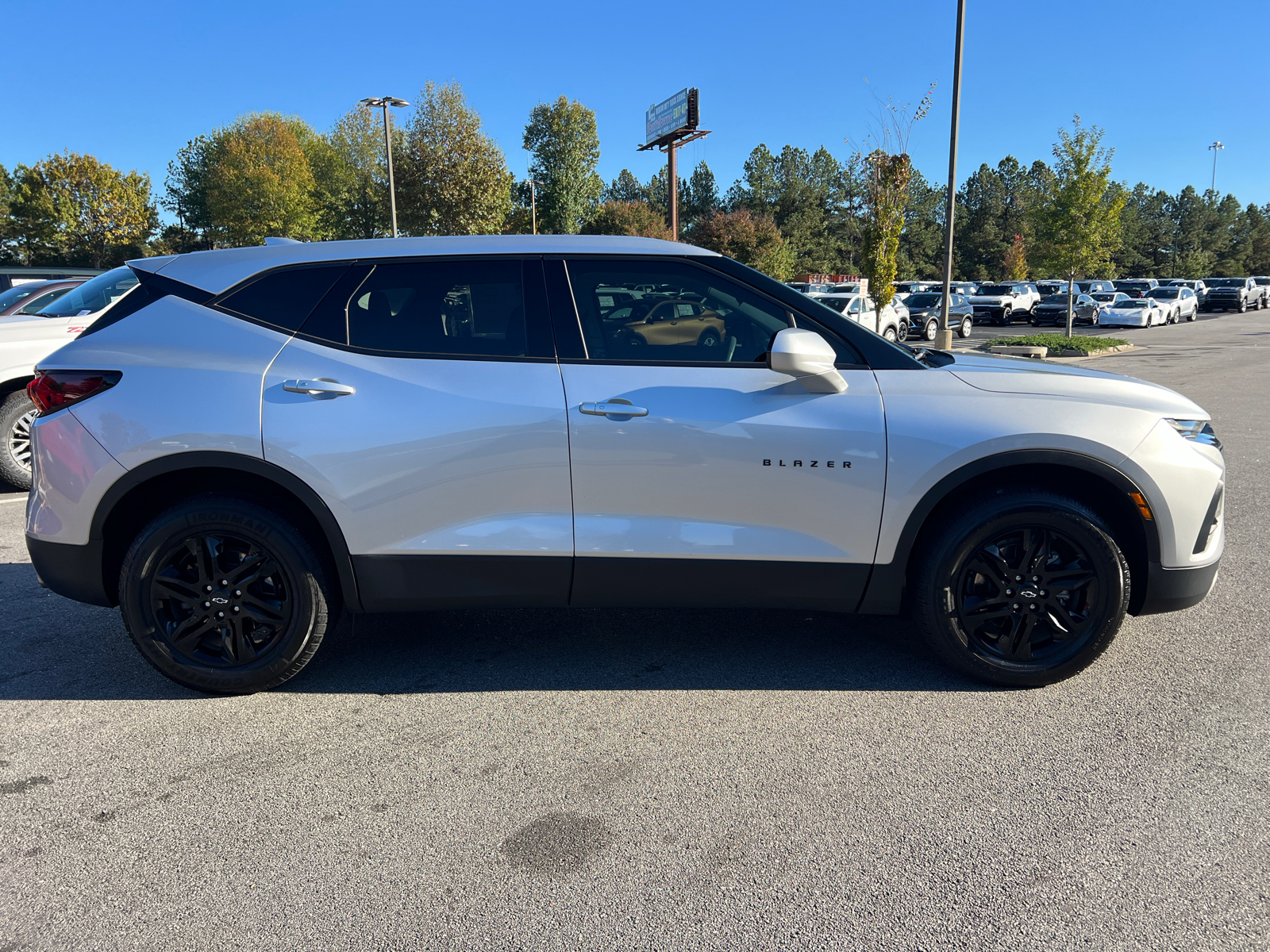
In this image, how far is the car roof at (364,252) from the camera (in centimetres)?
A: 357

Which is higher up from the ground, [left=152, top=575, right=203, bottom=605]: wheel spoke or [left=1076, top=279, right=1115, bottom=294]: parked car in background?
[left=1076, top=279, right=1115, bottom=294]: parked car in background

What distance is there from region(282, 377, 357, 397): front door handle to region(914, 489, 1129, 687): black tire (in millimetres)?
2347

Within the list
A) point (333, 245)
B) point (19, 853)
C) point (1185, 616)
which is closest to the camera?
point (19, 853)

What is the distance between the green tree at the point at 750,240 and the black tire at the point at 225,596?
55.0 metres

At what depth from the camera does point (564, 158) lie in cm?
6788

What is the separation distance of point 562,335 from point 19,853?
2.41m

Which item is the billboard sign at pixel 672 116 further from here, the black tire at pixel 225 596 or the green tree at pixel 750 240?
the black tire at pixel 225 596

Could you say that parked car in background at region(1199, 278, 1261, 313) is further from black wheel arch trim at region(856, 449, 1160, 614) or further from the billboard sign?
black wheel arch trim at region(856, 449, 1160, 614)

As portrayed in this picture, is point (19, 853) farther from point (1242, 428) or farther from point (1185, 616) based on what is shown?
point (1242, 428)

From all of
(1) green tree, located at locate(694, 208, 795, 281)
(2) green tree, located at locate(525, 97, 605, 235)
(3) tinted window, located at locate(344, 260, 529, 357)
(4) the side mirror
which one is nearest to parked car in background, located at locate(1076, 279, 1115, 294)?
(1) green tree, located at locate(694, 208, 795, 281)

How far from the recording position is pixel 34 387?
11.4 feet

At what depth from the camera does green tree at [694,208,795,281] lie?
190 feet

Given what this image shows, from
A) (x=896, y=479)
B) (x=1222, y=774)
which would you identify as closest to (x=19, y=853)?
(x=896, y=479)

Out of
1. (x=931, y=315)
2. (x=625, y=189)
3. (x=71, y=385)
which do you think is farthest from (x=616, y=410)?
(x=625, y=189)
